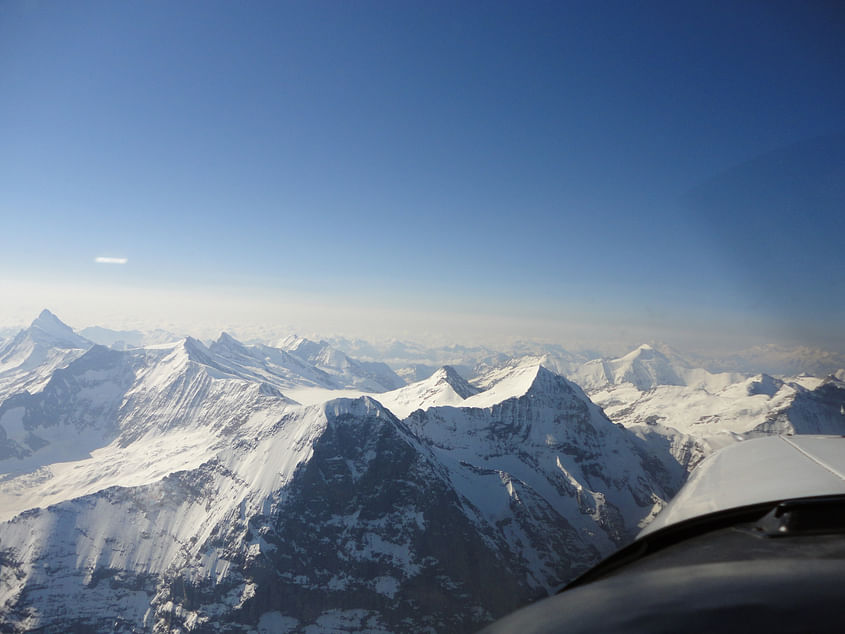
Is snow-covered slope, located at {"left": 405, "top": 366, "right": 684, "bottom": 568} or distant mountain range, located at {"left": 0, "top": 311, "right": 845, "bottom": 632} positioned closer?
distant mountain range, located at {"left": 0, "top": 311, "right": 845, "bottom": 632}

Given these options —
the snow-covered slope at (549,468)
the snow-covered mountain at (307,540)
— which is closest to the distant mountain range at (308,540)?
the snow-covered mountain at (307,540)

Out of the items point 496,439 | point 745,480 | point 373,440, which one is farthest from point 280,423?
point 745,480

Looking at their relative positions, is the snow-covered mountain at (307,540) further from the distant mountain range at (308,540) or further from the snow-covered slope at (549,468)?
the snow-covered slope at (549,468)

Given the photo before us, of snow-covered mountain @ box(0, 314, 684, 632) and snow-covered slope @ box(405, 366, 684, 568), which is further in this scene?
snow-covered slope @ box(405, 366, 684, 568)

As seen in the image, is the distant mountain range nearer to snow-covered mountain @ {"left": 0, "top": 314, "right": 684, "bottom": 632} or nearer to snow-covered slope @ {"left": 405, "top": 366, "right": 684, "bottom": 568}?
snow-covered mountain @ {"left": 0, "top": 314, "right": 684, "bottom": 632}

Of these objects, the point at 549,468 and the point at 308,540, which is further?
the point at 549,468

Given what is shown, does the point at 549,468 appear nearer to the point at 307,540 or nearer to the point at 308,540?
the point at 308,540

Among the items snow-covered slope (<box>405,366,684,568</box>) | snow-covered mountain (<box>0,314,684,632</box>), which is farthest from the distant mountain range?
snow-covered slope (<box>405,366,684,568</box>)

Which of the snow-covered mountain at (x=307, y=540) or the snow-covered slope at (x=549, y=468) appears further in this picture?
the snow-covered slope at (x=549, y=468)

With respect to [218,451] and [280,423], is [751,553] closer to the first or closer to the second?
[280,423]

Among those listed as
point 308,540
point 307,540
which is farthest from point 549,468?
point 307,540

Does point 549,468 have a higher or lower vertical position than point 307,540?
higher
